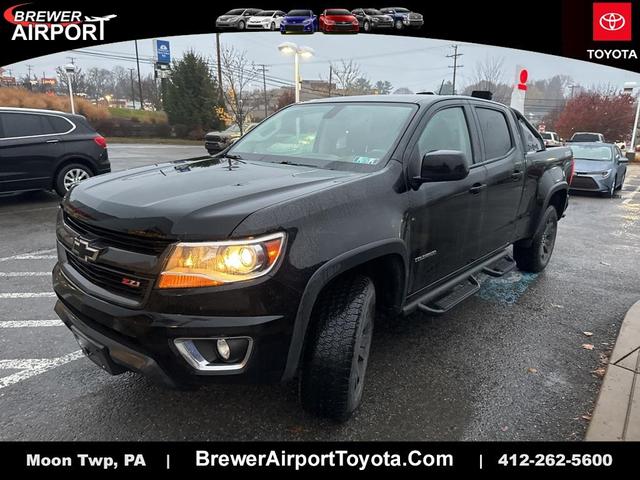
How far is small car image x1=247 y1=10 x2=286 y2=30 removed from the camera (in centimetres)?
1938

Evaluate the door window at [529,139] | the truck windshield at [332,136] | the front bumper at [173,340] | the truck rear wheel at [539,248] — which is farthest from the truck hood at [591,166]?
the front bumper at [173,340]

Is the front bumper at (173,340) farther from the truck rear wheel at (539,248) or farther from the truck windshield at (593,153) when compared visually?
the truck windshield at (593,153)

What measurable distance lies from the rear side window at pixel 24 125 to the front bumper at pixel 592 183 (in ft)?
Answer: 39.8

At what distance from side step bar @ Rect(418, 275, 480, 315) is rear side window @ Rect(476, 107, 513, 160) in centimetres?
109

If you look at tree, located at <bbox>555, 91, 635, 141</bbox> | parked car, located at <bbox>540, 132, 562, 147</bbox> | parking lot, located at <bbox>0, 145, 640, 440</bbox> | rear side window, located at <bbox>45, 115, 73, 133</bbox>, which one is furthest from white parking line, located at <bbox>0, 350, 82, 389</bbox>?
tree, located at <bbox>555, 91, 635, 141</bbox>

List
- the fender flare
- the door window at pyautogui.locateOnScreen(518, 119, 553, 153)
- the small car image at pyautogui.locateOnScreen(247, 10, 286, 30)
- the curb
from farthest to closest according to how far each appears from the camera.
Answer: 1. the small car image at pyautogui.locateOnScreen(247, 10, 286, 30)
2. the door window at pyautogui.locateOnScreen(518, 119, 553, 153)
3. the curb
4. the fender flare

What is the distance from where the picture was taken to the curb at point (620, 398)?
8.28ft

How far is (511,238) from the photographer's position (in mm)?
4457

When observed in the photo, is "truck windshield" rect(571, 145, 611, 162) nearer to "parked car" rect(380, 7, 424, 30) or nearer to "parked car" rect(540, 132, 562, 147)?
"parked car" rect(540, 132, 562, 147)

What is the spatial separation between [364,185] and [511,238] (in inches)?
98.4

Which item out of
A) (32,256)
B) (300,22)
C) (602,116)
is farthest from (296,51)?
(602,116)

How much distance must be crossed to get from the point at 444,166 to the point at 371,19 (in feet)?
61.2
